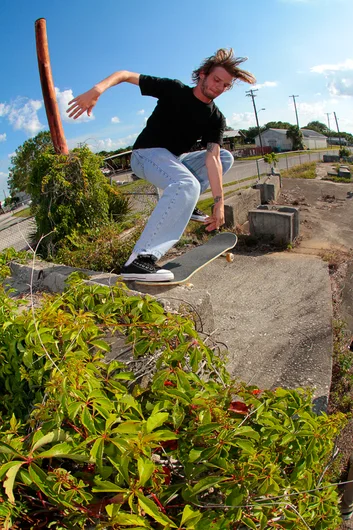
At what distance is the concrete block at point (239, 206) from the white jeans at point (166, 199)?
3493 mm

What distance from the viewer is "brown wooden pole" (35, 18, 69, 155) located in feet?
18.2

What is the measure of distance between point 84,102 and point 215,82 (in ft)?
3.57

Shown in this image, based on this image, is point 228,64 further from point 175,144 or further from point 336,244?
point 336,244

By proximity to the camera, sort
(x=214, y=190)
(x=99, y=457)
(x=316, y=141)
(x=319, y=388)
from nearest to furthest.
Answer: (x=99, y=457), (x=319, y=388), (x=214, y=190), (x=316, y=141)

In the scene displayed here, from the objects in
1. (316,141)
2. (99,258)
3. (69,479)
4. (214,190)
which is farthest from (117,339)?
(316,141)

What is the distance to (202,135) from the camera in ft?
11.4

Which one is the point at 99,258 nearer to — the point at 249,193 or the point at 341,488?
the point at 341,488

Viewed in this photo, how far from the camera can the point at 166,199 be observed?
3.21 m

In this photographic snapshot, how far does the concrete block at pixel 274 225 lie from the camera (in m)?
5.96

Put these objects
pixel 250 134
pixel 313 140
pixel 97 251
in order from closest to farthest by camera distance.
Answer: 1. pixel 97 251
2. pixel 313 140
3. pixel 250 134

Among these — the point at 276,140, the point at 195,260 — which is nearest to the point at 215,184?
the point at 195,260

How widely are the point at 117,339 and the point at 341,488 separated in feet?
5.43

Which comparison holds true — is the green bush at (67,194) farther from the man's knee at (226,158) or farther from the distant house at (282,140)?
the distant house at (282,140)

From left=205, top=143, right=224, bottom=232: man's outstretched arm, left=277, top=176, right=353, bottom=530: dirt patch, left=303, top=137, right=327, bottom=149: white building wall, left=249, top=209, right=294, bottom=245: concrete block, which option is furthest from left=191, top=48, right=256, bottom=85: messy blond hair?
left=303, top=137, right=327, bottom=149: white building wall
